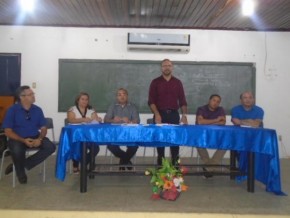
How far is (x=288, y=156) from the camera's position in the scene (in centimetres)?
628

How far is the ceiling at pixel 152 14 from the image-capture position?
473cm

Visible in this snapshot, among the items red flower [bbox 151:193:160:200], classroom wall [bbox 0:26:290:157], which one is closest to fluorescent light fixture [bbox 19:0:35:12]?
classroom wall [bbox 0:26:290:157]

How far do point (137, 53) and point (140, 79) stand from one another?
459 millimetres

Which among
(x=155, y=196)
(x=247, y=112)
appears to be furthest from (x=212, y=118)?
(x=155, y=196)

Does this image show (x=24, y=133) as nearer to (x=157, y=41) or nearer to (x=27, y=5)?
(x=27, y=5)

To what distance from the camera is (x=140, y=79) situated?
618 cm

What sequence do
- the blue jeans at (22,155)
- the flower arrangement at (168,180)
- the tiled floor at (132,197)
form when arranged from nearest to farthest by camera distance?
1. the tiled floor at (132,197)
2. the flower arrangement at (168,180)
3. the blue jeans at (22,155)

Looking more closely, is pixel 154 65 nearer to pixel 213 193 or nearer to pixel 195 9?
pixel 195 9

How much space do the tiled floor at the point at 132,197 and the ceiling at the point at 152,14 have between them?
2.33m

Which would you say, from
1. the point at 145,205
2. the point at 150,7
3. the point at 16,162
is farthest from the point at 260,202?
the point at 150,7

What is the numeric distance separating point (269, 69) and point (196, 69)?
4.25 feet

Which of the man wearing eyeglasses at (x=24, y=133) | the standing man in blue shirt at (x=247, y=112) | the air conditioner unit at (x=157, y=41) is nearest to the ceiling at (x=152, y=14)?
the air conditioner unit at (x=157, y=41)

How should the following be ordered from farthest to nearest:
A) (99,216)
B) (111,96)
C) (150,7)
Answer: (111,96), (150,7), (99,216)

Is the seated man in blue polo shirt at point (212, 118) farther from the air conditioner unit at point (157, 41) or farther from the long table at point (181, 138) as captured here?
the air conditioner unit at point (157, 41)
